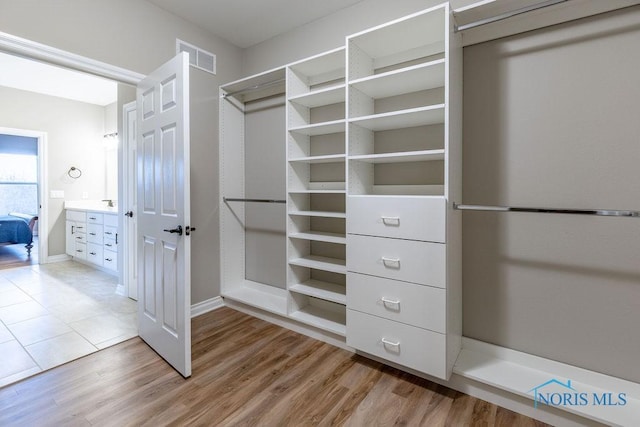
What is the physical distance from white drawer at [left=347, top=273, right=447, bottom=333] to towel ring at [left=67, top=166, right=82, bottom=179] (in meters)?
5.58

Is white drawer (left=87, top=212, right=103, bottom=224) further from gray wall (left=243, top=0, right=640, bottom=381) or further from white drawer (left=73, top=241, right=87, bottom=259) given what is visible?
gray wall (left=243, top=0, right=640, bottom=381)

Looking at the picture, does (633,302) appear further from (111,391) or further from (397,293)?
(111,391)

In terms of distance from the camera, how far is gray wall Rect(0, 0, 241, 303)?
2008 mm

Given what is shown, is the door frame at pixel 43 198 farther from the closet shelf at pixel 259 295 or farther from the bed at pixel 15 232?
the closet shelf at pixel 259 295

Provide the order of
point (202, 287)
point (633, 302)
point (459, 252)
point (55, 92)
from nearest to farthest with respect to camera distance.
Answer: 1. point (633, 302)
2. point (459, 252)
3. point (202, 287)
4. point (55, 92)

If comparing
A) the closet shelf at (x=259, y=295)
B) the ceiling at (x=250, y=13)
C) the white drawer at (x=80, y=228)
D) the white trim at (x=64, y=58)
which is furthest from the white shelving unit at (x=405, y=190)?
the white drawer at (x=80, y=228)

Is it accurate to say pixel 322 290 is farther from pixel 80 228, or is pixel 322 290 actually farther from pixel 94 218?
pixel 80 228

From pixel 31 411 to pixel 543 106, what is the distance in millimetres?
3272

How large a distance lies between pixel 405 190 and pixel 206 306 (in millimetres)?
2160

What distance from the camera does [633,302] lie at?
1604mm

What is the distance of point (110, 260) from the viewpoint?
4316mm

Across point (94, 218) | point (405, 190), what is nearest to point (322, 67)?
point (405, 190)

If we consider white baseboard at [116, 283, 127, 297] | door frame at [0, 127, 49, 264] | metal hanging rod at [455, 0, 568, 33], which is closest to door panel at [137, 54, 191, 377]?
white baseboard at [116, 283, 127, 297]

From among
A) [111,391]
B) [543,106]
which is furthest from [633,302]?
[111,391]
